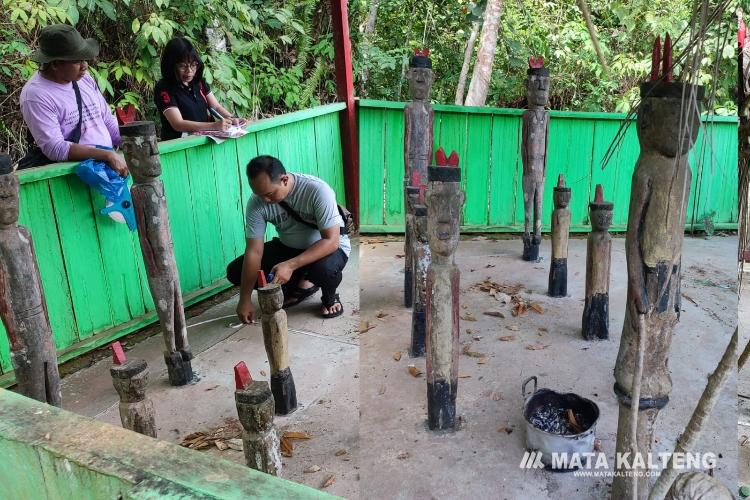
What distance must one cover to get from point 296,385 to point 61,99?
1.79m

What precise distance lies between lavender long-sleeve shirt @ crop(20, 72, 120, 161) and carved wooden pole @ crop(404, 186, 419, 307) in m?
1.64

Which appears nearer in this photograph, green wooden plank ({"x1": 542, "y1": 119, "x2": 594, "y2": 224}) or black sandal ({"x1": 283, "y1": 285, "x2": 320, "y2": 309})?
black sandal ({"x1": 283, "y1": 285, "x2": 320, "y2": 309})

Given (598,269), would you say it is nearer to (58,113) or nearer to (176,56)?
(176,56)

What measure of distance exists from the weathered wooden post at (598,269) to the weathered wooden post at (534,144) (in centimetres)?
141

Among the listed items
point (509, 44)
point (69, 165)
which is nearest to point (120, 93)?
point (69, 165)

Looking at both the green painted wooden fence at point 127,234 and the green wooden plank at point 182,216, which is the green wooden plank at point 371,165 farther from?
the green wooden plank at point 182,216

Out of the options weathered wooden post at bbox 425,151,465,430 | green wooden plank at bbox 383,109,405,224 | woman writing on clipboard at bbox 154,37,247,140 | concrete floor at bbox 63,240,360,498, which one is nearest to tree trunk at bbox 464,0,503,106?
green wooden plank at bbox 383,109,405,224

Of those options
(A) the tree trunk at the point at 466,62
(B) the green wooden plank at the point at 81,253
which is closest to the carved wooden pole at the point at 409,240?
(B) the green wooden plank at the point at 81,253

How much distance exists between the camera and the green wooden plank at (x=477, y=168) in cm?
529

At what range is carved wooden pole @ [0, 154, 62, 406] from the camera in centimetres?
184

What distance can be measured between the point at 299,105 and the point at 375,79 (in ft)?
3.00

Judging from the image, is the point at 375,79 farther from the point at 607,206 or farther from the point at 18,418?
the point at 18,418

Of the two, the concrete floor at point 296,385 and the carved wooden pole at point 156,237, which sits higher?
the carved wooden pole at point 156,237

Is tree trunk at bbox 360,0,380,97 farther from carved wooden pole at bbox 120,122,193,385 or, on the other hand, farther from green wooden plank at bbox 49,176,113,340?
carved wooden pole at bbox 120,122,193,385
